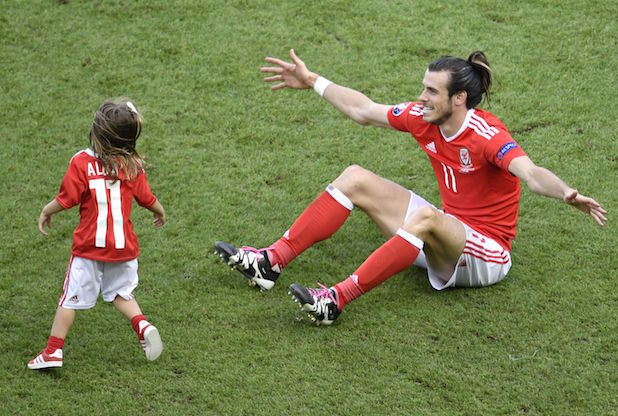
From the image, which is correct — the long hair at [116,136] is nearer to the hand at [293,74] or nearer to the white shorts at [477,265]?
the hand at [293,74]

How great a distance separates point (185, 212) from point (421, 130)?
1.45 m

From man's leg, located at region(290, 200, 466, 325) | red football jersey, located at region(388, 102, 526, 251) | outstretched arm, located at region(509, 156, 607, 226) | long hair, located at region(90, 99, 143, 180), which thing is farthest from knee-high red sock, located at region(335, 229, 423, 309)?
long hair, located at region(90, 99, 143, 180)

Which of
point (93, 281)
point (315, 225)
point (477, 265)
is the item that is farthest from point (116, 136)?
point (477, 265)

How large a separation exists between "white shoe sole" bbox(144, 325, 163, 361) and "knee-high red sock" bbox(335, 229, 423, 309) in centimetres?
85

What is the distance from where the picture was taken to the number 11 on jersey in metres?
4.19

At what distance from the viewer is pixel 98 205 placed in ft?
13.8

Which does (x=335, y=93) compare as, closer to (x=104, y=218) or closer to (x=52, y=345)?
(x=104, y=218)

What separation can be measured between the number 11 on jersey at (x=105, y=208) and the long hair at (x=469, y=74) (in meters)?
1.59

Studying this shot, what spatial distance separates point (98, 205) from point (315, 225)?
1146 millimetres

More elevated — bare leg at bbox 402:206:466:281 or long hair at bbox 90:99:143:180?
long hair at bbox 90:99:143:180

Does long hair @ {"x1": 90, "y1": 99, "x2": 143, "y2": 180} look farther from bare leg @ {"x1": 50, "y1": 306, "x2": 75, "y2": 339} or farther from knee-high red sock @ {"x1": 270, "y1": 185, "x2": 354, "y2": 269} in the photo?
knee-high red sock @ {"x1": 270, "y1": 185, "x2": 354, "y2": 269}

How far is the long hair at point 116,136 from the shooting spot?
163 inches

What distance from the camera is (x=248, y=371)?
431 centimetres

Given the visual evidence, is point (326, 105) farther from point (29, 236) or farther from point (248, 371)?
point (248, 371)
